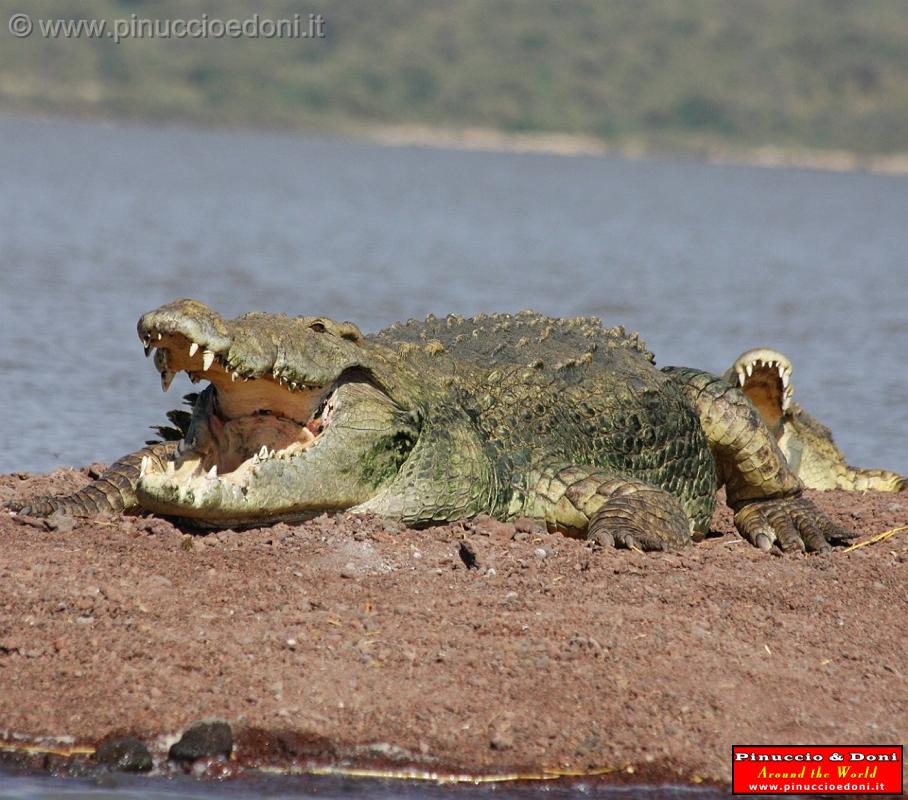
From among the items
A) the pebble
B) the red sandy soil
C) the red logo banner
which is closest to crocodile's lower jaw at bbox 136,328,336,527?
the red sandy soil

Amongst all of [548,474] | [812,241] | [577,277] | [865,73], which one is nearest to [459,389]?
[548,474]

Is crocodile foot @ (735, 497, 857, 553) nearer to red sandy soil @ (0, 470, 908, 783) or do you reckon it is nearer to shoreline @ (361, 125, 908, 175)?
red sandy soil @ (0, 470, 908, 783)

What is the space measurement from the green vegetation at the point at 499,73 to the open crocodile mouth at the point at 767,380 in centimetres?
9118

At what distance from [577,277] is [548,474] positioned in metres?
16.0

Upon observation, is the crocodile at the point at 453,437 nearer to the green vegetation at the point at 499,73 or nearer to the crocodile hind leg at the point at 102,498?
the crocodile hind leg at the point at 102,498

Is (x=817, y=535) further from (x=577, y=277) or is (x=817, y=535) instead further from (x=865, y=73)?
(x=865, y=73)

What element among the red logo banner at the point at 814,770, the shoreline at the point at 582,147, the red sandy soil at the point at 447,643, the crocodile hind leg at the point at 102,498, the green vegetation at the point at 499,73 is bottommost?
the red logo banner at the point at 814,770

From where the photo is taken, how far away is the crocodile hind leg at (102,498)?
6.37 meters

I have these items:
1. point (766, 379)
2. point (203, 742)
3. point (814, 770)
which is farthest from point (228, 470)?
point (766, 379)

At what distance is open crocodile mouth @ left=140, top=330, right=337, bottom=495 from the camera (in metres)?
5.89

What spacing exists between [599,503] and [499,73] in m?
107

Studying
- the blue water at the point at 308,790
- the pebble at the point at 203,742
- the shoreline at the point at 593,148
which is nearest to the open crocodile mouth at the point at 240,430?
the pebble at the point at 203,742

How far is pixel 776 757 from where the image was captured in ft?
15.6

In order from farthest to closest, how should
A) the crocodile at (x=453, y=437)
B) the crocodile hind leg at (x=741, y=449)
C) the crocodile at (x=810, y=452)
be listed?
the crocodile at (x=810, y=452), the crocodile hind leg at (x=741, y=449), the crocodile at (x=453, y=437)
